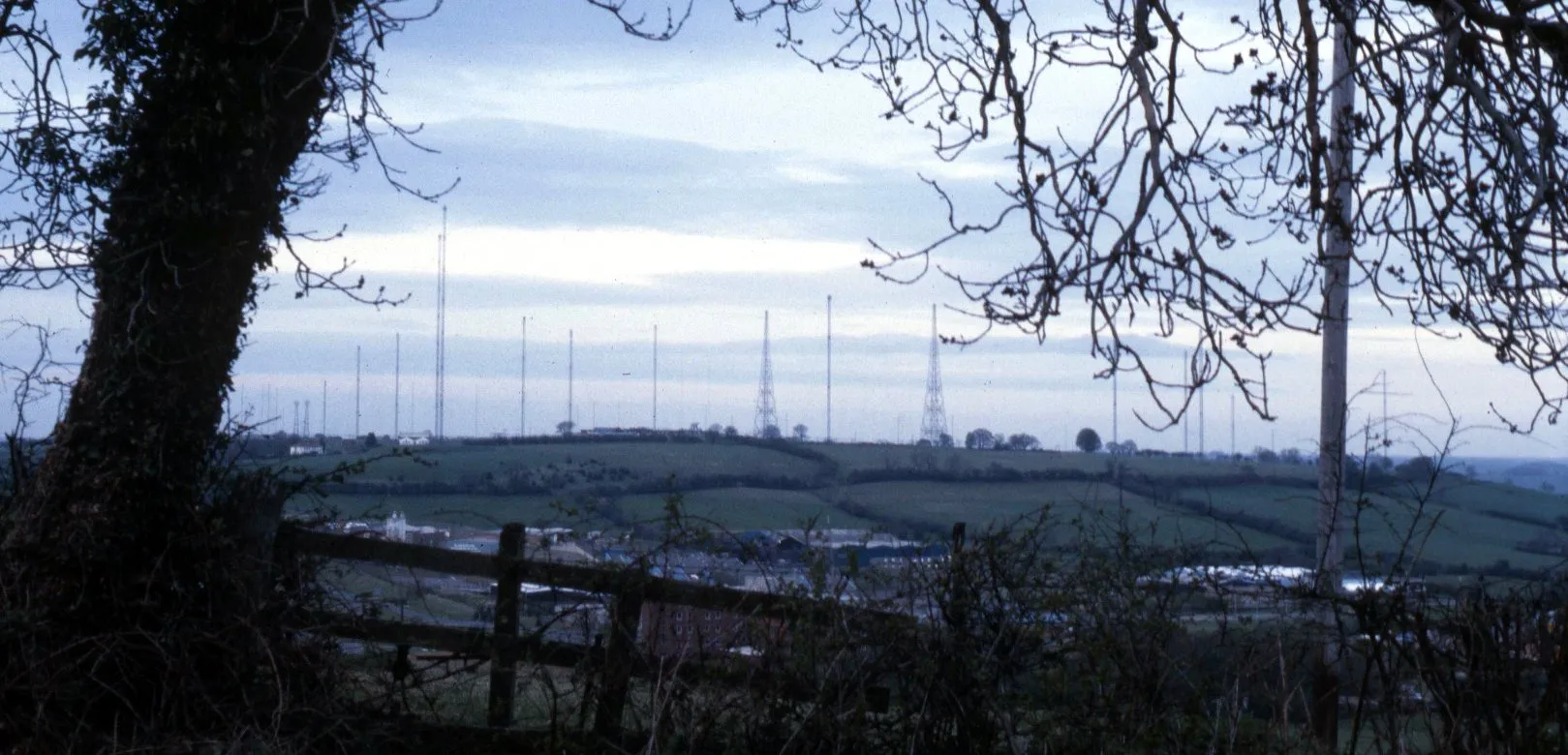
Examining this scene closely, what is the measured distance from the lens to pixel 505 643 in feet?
23.3

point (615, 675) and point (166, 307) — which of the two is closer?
point (615, 675)

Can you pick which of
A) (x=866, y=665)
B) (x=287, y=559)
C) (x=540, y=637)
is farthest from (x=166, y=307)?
(x=866, y=665)

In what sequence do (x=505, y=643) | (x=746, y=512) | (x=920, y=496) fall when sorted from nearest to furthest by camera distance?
(x=505, y=643)
(x=746, y=512)
(x=920, y=496)

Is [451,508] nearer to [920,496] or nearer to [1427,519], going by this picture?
[920,496]

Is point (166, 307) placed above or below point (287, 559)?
above

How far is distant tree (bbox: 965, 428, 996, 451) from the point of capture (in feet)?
41.3

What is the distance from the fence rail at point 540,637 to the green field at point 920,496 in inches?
12.7

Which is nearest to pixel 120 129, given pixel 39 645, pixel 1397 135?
pixel 39 645

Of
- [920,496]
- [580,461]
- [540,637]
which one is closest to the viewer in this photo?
[540,637]

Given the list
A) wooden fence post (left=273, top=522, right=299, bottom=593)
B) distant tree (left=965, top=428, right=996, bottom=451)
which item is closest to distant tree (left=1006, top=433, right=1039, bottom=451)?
distant tree (left=965, top=428, right=996, bottom=451)

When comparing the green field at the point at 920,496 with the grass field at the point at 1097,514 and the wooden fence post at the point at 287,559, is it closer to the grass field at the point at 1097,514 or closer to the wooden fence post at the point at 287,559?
the grass field at the point at 1097,514

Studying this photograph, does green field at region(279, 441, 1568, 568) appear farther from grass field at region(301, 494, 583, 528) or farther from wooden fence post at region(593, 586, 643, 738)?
wooden fence post at region(593, 586, 643, 738)

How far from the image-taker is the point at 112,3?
7695 mm

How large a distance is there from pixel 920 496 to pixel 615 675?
157 inches
